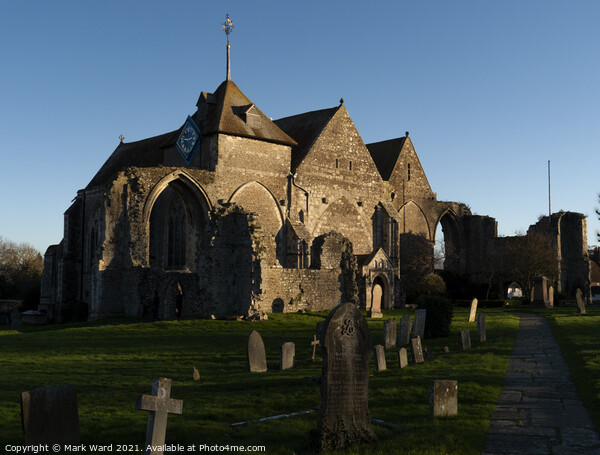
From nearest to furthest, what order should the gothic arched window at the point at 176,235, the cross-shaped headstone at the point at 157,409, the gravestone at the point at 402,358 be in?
the cross-shaped headstone at the point at 157,409, the gravestone at the point at 402,358, the gothic arched window at the point at 176,235

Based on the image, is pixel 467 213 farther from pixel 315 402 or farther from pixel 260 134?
pixel 315 402

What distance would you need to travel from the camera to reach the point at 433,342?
18.0m

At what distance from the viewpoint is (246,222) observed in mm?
27438

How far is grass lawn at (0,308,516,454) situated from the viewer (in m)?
7.47

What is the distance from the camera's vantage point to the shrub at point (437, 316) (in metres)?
19.3

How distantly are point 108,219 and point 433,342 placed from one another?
63.9ft

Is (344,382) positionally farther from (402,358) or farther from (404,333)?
(404,333)

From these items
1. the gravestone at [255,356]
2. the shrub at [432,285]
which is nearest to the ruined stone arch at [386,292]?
the shrub at [432,285]

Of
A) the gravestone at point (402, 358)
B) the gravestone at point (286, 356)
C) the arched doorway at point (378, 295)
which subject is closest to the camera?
the gravestone at point (402, 358)

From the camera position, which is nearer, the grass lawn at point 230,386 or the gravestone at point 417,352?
the grass lawn at point 230,386

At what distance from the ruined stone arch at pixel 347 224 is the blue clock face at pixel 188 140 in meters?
9.10

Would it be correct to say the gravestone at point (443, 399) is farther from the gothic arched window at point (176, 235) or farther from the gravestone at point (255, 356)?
the gothic arched window at point (176, 235)

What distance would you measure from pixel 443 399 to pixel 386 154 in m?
42.1

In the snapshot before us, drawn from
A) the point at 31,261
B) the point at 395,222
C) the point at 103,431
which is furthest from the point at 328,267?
the point at 31,261
